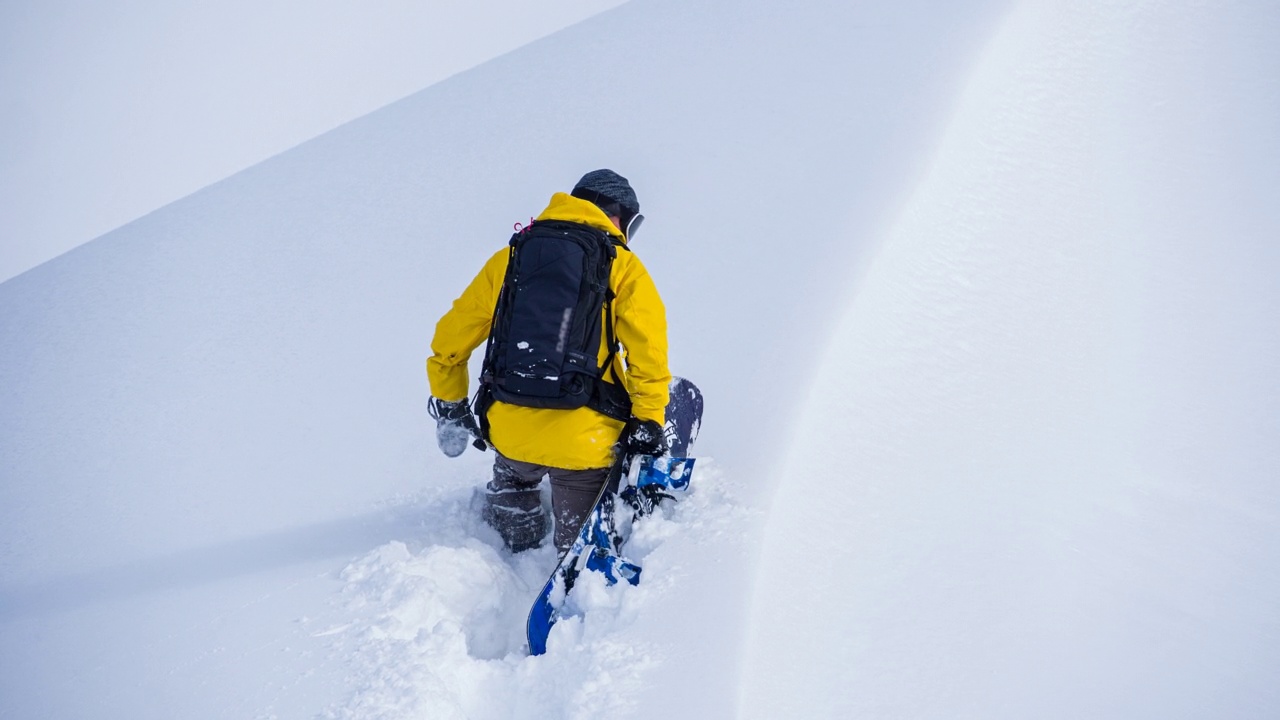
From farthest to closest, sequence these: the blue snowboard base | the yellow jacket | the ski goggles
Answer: the ski goggles → the yellow jacket → the blue snowboard base

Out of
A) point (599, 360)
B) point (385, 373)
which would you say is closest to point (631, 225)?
point (599, 360)

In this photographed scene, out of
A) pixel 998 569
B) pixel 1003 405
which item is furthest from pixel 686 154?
pixel 998 569

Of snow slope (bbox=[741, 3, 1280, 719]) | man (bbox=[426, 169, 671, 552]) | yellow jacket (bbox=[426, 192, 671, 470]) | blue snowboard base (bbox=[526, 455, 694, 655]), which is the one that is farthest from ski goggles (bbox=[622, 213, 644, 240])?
snow slope (bbox=[741, 3, 1280, 719])

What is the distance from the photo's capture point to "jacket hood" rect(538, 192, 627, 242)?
2780 mm

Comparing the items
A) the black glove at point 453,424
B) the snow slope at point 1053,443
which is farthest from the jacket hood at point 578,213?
the snow slope at point 1053,443

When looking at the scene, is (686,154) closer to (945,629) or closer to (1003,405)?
(1003,405)

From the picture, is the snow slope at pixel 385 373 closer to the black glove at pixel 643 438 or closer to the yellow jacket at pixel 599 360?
the black glove at pixel 643 438

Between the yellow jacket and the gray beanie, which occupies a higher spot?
the gray beanie

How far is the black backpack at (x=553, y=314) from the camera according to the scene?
8.68 ft

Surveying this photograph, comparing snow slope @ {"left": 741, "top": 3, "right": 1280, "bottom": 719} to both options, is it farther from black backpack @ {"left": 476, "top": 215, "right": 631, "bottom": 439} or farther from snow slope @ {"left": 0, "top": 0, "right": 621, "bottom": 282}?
snow slope @ {"left": 0, "top": 0, "right": 621, "bottom": 282}

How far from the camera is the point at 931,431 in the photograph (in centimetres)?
321

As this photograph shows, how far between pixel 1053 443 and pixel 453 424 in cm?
229

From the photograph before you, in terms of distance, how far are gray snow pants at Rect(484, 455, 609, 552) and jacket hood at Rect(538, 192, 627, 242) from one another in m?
0.86

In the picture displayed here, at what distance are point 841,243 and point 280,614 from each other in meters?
3.35
